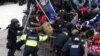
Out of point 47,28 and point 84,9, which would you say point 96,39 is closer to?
point 47,28

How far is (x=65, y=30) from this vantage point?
1471cm

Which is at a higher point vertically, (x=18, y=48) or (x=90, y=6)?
(x=90, y=6)

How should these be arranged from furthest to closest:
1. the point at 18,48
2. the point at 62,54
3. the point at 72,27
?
the point at 18,48, the point at 72,27, the point at 62,54

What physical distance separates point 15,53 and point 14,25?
1262 mm

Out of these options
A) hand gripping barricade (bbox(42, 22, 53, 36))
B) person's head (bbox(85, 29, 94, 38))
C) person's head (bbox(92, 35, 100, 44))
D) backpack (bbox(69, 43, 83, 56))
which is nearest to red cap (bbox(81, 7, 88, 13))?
hand gripping barricade (bbox(42, 22, 53, 36))

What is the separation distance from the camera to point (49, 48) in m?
14.9

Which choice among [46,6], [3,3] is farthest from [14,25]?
[3,3]

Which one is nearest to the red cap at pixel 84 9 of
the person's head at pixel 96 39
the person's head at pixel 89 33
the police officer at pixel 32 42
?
the person's head at pixel 89 33

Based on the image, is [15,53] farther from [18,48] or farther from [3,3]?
[3,3]

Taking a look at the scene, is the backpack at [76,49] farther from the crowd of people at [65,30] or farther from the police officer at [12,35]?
the police officer at [12,35]

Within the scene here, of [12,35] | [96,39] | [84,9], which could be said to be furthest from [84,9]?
[96,39]

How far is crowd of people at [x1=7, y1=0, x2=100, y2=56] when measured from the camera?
533 inches

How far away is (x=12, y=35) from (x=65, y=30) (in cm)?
187

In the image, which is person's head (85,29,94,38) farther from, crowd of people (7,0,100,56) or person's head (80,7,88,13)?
person's head (80,7,88,13)
